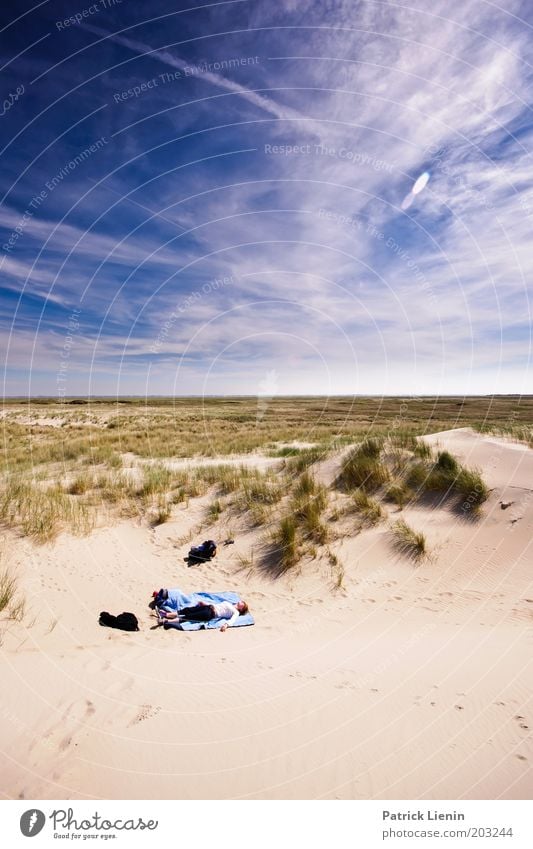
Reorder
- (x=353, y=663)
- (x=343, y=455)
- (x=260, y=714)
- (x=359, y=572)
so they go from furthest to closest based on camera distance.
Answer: (x=343, y=455) < (x=359, y=572) < (x=353, y=663) < (x=260, y=714)

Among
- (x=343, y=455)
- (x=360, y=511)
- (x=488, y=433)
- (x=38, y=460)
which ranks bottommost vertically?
(x=38, y=460)

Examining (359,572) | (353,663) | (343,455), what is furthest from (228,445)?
(353,663)

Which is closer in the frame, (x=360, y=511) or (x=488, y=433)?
(x=360, y=511)

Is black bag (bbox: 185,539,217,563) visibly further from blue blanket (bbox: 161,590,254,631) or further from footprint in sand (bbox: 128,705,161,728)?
footprint in sand (bbox: 128,705,161,728)

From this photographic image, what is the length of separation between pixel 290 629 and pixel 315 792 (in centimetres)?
309

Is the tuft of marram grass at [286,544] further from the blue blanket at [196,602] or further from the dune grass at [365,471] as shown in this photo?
the dune grass at [365,471]

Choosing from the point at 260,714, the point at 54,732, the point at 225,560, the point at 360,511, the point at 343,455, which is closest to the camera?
the point at 54,732

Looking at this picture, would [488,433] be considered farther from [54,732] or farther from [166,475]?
[54,732]

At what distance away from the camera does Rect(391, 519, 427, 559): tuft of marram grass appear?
797 cm

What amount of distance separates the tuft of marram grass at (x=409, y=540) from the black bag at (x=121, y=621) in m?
5.37

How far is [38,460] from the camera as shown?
18.2 metres

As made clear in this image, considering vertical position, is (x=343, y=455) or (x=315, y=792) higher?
(x=343, y=455)

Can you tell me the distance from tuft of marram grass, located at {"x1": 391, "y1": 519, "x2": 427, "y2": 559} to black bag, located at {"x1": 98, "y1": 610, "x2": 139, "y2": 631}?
5366mm

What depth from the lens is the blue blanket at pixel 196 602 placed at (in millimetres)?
6004
